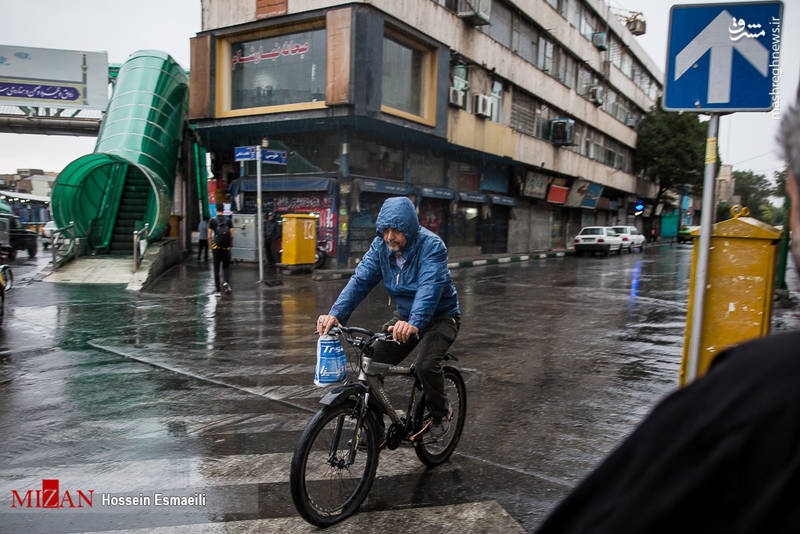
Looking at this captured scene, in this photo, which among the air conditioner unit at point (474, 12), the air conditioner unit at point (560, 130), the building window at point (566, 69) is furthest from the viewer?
the building window at point (566, 69)

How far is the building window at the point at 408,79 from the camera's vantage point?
19141 mm

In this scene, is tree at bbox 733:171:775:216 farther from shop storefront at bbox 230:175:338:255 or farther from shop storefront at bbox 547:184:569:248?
shop storefront at bbox 230:175:338:255

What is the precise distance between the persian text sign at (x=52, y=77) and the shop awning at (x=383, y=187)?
950 inches

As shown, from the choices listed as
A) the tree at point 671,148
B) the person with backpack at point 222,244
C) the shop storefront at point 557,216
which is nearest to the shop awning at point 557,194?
the shop storefront at point 557,216

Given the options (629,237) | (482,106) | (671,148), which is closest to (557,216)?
(629,237)

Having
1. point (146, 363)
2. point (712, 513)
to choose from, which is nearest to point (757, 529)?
point (712, 513)

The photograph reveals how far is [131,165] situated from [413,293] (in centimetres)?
1893

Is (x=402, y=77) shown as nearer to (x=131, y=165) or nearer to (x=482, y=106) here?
(x=482, y=106)

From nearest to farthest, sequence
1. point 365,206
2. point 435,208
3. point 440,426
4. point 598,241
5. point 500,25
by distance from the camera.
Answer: point 440,426 < point 365,206 < point 435,208 < point 500,25 < point 598,241

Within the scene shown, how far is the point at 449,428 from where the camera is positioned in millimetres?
3986

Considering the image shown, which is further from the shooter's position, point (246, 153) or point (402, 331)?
point (246, 153)

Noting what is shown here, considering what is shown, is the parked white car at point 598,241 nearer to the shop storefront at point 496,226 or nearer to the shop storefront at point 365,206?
the shop storefront at point 496,226

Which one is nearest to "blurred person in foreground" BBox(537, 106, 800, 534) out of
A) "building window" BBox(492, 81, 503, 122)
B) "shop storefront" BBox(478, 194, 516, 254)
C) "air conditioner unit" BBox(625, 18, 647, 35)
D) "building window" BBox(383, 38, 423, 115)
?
"building window" BBox(383, 38, 423, 115)

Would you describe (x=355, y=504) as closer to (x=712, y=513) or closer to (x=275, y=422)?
(x=275, y=422)
